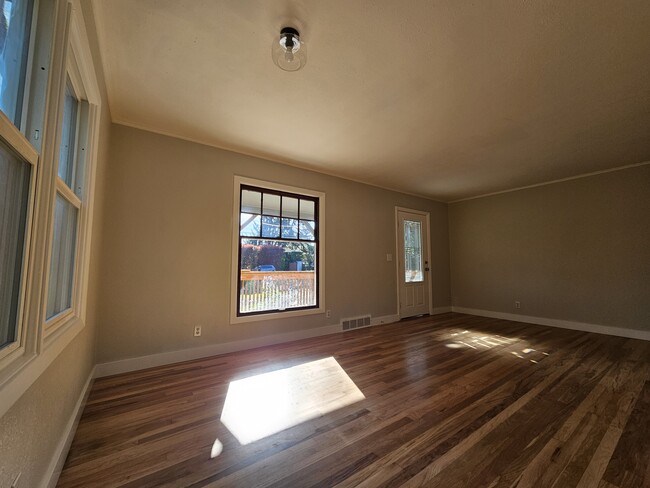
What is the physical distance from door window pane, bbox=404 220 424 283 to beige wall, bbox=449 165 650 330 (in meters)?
1.06

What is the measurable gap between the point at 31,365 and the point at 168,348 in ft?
7.19

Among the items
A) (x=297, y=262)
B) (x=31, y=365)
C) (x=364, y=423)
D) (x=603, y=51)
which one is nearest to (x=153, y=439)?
(x=31, y=365)

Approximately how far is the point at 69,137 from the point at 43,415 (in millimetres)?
1546

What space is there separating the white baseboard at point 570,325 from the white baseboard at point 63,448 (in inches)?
236

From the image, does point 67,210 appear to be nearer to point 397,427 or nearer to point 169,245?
point 169,245

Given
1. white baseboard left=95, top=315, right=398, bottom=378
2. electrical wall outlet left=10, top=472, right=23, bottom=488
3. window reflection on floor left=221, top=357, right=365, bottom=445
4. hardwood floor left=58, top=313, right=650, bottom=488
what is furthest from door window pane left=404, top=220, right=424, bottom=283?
electrical wall outlet left=10, top=472, right=23, bottom=488

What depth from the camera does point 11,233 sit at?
2.89 feet

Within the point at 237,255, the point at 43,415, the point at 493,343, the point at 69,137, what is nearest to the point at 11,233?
the point at 43,415

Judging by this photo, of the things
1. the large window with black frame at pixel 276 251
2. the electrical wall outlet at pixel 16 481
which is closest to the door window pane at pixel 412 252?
the large window with black frame at pixel 276 251

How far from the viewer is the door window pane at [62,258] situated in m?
1.43

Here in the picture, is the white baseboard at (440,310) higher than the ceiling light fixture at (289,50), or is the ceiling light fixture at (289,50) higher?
the ceiling light fixture at (289,50)

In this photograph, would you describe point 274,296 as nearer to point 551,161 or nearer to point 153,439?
point 153,439

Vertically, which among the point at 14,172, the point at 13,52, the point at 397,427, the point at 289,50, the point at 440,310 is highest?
the point at 289,50

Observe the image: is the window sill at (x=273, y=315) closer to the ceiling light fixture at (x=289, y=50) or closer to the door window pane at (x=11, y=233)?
the door window pane at (x=11, y=233)
